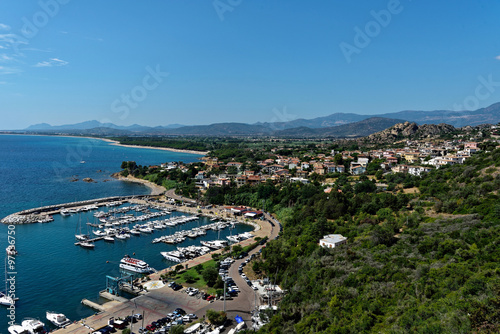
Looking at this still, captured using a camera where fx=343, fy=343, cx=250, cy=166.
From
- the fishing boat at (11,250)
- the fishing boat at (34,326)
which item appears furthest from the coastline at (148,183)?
the fishing boat at (34,326)

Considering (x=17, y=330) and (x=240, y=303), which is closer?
(x=17, y=330)

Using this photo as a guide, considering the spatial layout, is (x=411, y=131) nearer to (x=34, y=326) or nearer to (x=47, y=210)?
(x=47, y=210)

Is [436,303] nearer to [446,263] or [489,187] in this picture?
[446,263]

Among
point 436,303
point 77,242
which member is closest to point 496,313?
point 436,303

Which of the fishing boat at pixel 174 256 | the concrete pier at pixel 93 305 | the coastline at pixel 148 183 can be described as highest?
the coastline at pixel 148 183

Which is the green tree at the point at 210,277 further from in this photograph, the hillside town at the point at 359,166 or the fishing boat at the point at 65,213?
the hillside town at the point at 359,166

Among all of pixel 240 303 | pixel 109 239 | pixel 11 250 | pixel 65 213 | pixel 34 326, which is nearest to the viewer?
pixel 34 326

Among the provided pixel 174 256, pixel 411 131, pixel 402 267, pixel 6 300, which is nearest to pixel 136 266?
pixel 174 256
